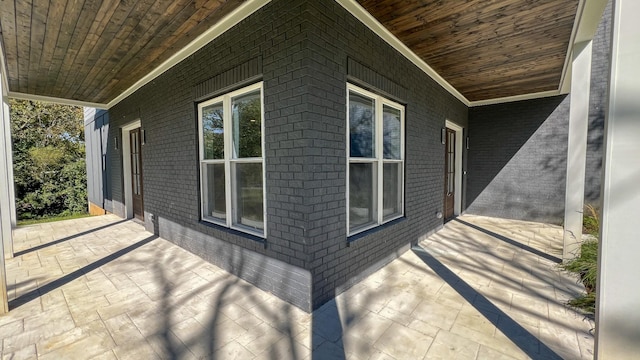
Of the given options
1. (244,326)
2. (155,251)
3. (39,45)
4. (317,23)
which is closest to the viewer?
(244,326)

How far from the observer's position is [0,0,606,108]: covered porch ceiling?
2.74 metres

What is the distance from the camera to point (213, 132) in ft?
12.1

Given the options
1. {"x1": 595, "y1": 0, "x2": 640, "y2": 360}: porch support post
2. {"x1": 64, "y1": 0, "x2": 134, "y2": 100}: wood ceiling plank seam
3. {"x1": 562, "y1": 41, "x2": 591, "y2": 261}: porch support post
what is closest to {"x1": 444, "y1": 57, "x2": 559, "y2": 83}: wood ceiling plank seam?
{"x1": 562, "y1": 41, "x2": 591, "y2": 261}: porch support post

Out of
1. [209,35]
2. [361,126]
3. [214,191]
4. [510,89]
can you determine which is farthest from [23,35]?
[510,89]

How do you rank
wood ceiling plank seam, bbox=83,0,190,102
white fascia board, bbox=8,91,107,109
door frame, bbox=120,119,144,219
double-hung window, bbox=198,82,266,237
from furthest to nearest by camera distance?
door frame, bbox=120,119,144,219 < white fascia board, bbox=8,91,107,109 < double-hung window, bbox=198,82,266,237 < wood ceiling plank seam, bbox=83,0,190,102

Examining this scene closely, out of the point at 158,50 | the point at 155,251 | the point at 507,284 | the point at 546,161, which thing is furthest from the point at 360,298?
the point at 546,161

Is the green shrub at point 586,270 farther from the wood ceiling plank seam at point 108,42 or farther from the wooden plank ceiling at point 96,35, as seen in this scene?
the wood ceiling plank seam at point 108,42

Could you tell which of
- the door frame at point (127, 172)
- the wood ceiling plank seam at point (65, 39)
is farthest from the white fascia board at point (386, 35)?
the door frame at point (127, 172)

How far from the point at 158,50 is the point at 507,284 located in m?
5.25

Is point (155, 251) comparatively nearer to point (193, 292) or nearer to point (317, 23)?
point (193, 292)

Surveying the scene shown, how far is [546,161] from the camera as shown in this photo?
6098 millimetres

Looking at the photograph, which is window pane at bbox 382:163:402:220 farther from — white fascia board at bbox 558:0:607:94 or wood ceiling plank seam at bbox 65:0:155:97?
wood ceiling plank seam at bbox 65:0:155:97

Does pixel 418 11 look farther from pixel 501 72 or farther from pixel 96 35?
pixel 96 35

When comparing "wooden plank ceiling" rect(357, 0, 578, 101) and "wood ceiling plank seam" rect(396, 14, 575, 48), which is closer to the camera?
"wooden plank ceiling" rect(357, 0, 578, 101)
